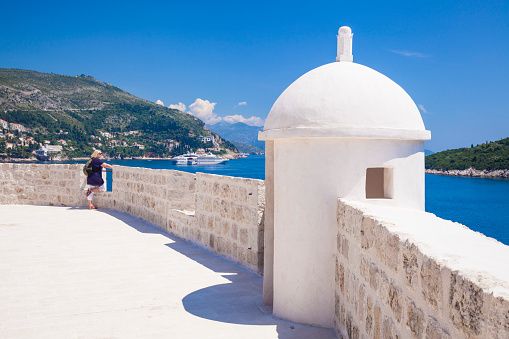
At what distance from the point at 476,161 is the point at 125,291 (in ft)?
223

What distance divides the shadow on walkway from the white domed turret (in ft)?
0.56

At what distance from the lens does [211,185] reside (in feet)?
24.3

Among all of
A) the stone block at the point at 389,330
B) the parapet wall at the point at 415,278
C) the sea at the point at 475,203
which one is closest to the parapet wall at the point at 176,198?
the parapet wall at the point at 415,278

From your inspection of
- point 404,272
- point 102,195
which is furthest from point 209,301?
point 102,195

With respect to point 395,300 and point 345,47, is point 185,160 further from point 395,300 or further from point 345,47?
point 395,300

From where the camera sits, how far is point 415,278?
226cm

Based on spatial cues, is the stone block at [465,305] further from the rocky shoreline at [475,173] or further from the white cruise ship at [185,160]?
the white cruise ship at [185,160]

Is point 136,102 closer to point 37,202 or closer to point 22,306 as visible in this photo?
point 37,202

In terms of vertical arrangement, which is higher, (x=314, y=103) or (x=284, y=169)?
(x=314, y=103)

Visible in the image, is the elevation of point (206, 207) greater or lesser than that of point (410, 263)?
lesser

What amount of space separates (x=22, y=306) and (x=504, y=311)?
15.0ft

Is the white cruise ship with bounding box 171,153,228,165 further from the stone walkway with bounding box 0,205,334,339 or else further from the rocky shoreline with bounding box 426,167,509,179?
the stone walkway with bounding box 0,205,334,339

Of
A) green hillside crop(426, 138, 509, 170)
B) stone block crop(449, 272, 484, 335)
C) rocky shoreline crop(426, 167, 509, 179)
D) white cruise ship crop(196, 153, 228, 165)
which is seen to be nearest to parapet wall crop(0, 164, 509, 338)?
stone block crop(449, 272, 484, 335)

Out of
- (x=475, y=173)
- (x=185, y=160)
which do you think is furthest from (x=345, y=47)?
(x=185, y=160)
